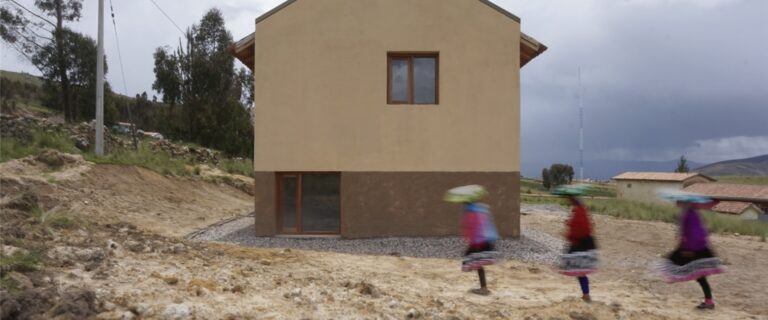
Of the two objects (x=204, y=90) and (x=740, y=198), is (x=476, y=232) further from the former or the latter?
(x=740, y=198)

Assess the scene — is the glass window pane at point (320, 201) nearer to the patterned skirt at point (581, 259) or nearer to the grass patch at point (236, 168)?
the patterned skirt at point (581, 259)

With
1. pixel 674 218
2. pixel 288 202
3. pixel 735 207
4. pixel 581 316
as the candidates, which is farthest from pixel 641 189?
pixel 581 316

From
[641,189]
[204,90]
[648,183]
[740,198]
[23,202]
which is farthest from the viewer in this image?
[641,189]

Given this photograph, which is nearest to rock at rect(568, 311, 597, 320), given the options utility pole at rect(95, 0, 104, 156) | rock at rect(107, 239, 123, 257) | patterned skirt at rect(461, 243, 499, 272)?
patterned skirt at rect(461, 243, 499, 272)

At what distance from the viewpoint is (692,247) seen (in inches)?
271

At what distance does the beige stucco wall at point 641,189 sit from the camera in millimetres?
41594

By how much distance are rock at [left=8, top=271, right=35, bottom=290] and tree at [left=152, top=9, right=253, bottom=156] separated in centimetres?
3040

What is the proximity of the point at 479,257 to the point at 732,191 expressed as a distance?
42.2m

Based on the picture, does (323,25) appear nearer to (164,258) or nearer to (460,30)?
(460,30)

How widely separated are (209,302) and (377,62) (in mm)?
8334

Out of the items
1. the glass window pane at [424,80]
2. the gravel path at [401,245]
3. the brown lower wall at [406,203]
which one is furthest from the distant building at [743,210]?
the glass window pane at [424,80]

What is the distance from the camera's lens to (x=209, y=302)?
5703mm

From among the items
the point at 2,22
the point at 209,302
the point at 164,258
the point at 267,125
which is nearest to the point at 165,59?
the point at 2,22

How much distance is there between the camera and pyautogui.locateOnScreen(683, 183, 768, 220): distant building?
117 ft
